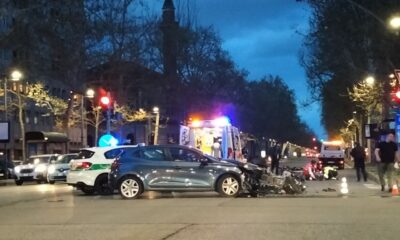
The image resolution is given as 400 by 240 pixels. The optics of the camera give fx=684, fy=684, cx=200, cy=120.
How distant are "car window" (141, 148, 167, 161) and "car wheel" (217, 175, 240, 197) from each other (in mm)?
1839

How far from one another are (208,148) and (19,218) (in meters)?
15.6

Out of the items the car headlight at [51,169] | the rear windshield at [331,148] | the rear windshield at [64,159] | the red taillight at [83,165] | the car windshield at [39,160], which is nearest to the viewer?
the red taillight at [83,165]

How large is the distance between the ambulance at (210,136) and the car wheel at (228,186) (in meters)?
8.84

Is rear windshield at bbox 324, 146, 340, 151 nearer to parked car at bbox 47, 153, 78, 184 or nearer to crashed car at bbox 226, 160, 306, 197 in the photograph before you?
parked car at bbox 47, 153, 78, 184

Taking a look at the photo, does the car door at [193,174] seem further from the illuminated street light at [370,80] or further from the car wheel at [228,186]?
the illuminated street light at [370,80]

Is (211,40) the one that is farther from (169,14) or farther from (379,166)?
(379,166)

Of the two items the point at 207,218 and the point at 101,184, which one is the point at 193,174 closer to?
the point at 101,184

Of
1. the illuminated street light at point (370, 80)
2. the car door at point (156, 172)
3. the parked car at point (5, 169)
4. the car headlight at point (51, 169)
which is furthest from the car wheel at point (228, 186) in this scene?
the parked car at point (5, 169)

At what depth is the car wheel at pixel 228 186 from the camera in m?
20.0

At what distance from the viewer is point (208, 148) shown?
29.8 metres

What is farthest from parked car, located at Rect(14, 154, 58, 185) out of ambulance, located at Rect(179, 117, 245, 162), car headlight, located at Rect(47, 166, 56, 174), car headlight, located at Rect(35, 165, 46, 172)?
ambulance, located at Rect(179, 117, 245, 162)

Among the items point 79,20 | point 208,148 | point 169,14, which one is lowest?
point 208,148

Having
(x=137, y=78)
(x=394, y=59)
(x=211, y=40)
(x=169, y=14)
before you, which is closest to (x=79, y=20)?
(x=137, y=78)

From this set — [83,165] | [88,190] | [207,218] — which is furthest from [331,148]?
[207,218]
